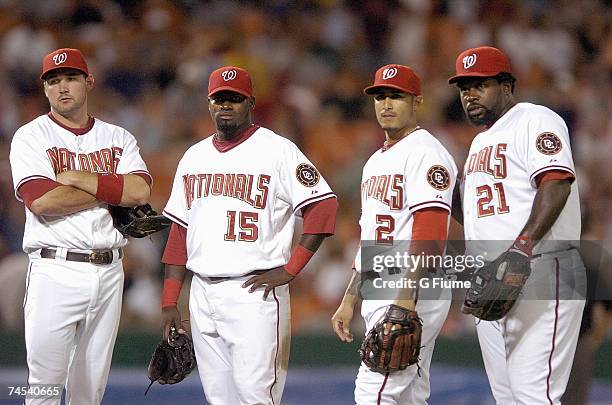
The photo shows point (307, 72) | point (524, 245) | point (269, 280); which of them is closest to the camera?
point (524, 245)

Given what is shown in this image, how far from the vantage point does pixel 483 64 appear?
3918 mm

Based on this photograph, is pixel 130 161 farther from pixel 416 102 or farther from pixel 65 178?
pixel 416 102

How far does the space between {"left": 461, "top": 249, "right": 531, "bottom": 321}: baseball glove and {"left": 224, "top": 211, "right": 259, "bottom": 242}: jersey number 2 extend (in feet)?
3.15

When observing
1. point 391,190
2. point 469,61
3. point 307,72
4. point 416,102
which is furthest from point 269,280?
point 307,72

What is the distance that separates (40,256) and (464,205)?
1.90 metres

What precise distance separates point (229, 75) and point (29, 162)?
3.26 ft

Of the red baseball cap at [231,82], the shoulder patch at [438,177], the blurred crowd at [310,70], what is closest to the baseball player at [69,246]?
the red baseball cap at [231,82]

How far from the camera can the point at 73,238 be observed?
4207 millimetres

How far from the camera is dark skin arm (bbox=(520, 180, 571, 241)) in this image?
3580mm

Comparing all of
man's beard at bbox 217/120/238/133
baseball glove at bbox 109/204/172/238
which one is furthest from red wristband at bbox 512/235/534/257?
baseball glove at bbox 109/204/172/238

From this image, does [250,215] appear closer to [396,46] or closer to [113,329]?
[113,329]

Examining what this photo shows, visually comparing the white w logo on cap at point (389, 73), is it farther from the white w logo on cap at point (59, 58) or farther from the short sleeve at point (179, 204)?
the white w logo on cap at point (59, 58)

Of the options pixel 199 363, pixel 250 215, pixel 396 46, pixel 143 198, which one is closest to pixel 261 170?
pixel 250 215

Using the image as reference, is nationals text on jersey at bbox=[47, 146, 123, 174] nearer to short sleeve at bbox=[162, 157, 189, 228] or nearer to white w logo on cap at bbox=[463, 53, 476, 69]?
short sleeve at bbox=[162, 157, 189, 228]
